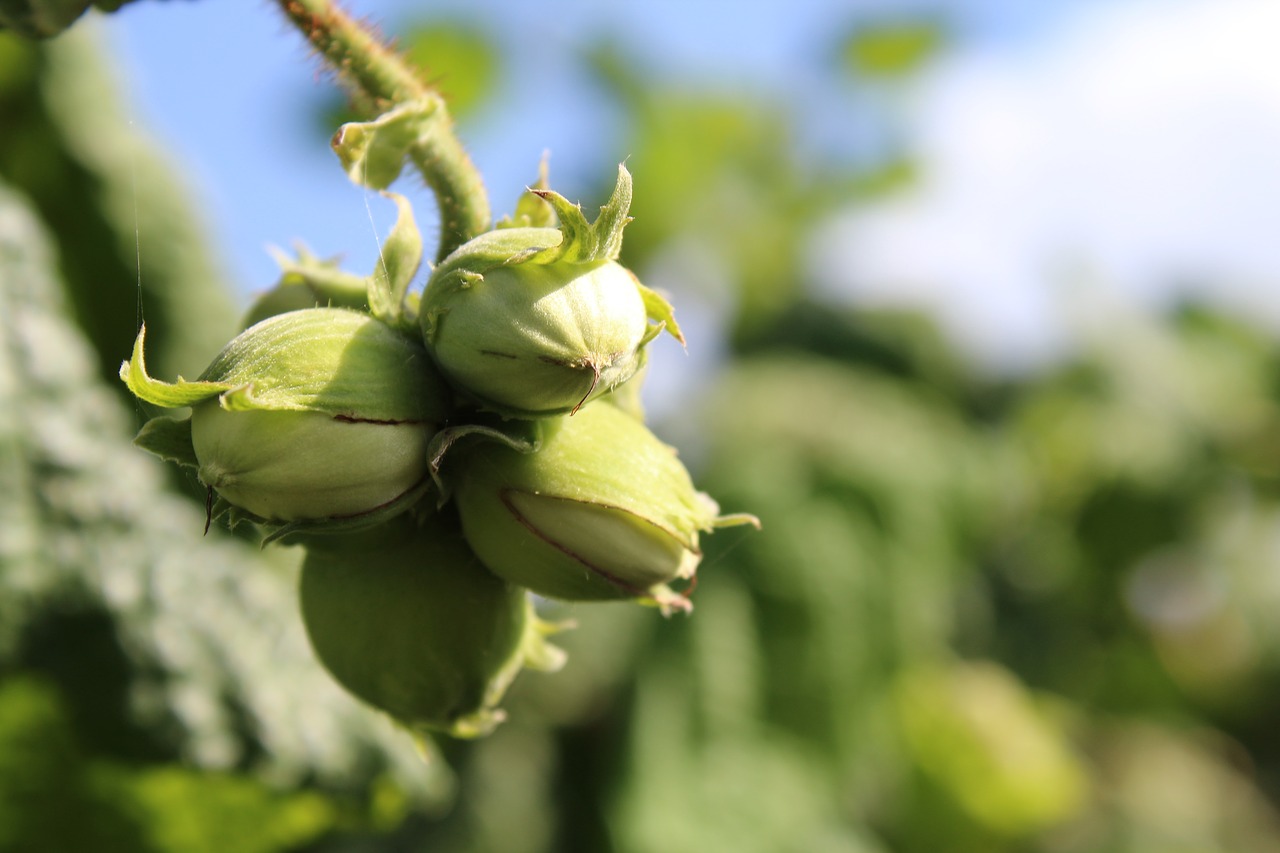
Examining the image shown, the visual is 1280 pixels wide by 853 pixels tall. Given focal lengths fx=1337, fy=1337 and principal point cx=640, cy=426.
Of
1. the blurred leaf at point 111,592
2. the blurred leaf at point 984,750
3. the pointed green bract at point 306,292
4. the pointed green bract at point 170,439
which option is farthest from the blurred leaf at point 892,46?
the pointed green bract at point 170,439

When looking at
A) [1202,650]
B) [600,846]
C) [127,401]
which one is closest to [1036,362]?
[1202,650]

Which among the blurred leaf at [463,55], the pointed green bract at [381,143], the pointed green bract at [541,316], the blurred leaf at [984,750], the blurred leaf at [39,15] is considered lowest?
the blurred leaf at [984,750]

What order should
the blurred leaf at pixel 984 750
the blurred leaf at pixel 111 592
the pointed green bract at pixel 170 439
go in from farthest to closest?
the blurred leaf at pixel 984 750, the blurred leaf at pixel 111 592, the pointed green bract at pixel 170 439

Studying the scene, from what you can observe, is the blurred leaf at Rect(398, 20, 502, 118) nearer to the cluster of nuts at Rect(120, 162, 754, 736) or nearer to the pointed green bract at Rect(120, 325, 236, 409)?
the cluster of nuts at Rect(120, 162, 754, 736)

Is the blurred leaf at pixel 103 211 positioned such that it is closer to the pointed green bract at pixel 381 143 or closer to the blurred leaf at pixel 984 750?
the pointed green bract at pixel 381 143

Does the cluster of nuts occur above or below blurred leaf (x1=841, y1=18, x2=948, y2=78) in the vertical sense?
above

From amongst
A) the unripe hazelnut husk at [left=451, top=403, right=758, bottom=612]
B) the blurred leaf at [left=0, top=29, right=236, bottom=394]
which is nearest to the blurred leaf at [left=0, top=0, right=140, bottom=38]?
the unripe hazelnut husk at [left=451, top=403, right=758, bottom=612]
